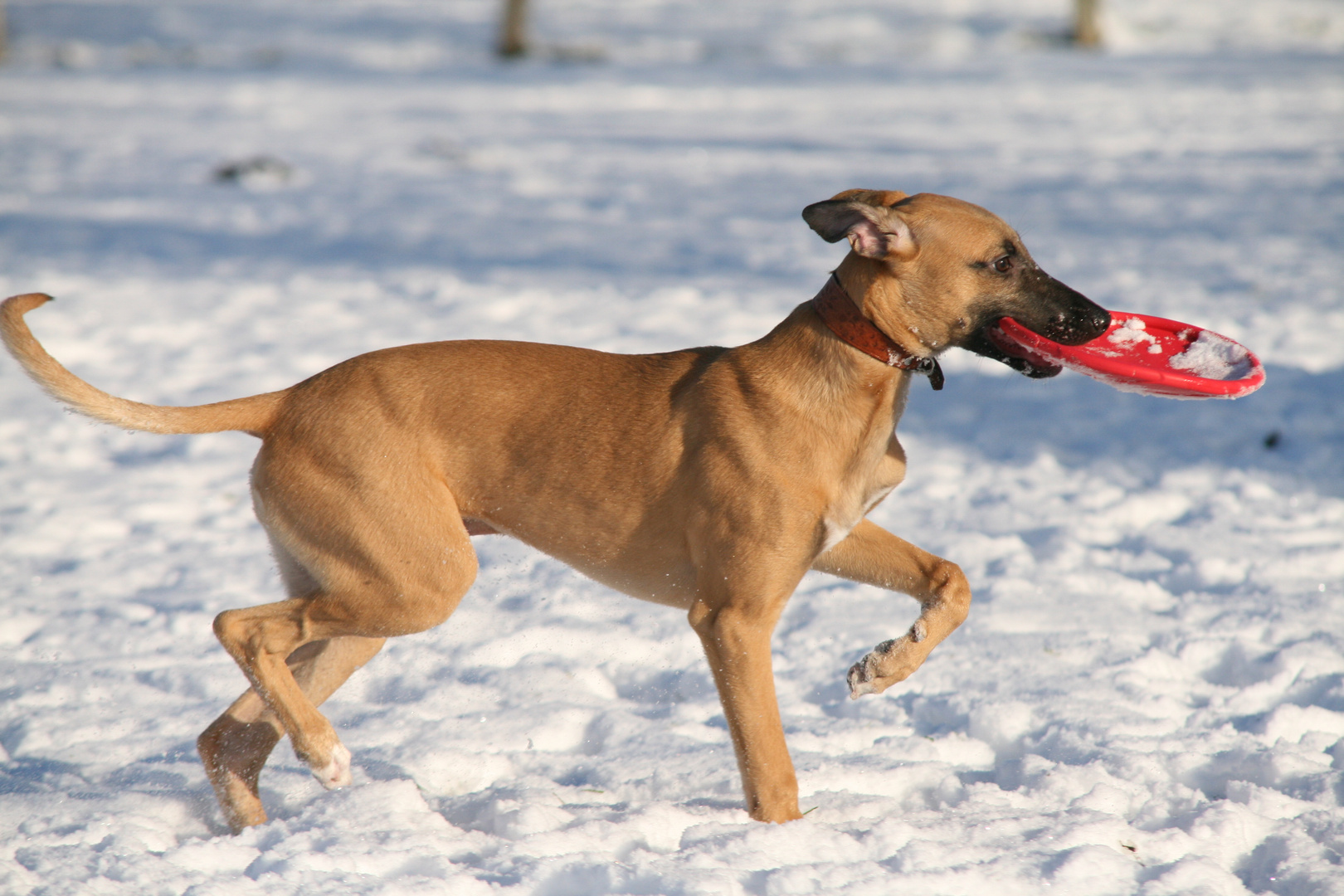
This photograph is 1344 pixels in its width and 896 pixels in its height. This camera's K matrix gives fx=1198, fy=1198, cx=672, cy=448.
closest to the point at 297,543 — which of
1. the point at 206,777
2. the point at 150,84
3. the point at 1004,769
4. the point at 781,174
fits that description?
the point at 206,777

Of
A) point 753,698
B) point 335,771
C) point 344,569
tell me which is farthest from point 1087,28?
point 335,771

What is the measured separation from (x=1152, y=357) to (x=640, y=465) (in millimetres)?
1666

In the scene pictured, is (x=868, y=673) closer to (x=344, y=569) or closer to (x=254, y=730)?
(x=344, y=569)

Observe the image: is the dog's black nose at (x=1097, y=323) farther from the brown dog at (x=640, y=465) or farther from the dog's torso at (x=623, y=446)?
the dog's torso at (x=623, y=446)

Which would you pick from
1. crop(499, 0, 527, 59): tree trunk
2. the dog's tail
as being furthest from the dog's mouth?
crop(499, 0, 527, 59): tree trunk

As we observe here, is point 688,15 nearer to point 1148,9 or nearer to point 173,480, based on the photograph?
point 1148,9

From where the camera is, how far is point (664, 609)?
4996 mm

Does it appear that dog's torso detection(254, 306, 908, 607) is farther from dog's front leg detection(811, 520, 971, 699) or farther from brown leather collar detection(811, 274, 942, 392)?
dog's front leg detection(811, 520, 971, 699)

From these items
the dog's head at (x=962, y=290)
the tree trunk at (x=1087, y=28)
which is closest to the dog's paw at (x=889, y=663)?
the dog's head at (x=962, y=290)

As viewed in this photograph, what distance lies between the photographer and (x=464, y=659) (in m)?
4.57

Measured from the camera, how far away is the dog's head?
3.34m

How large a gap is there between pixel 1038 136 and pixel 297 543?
1569 centimetres

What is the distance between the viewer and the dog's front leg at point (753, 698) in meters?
3.38

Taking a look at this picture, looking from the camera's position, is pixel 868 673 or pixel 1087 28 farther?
pixel 1087 28
